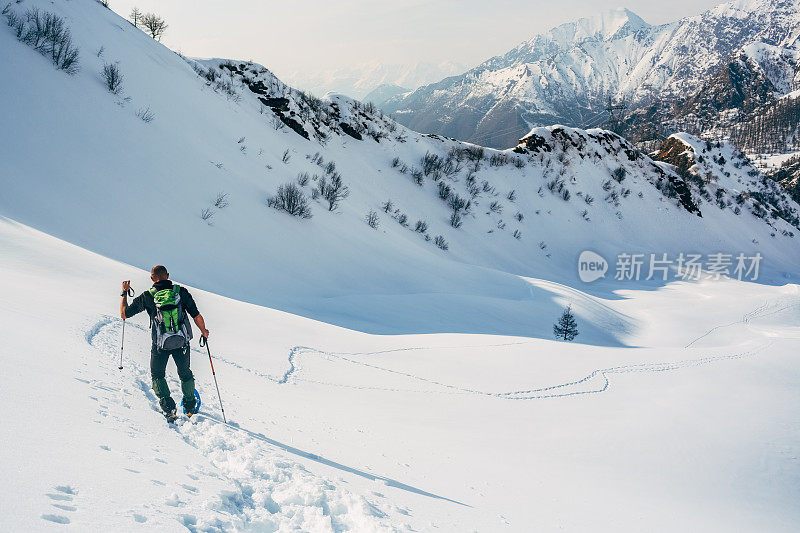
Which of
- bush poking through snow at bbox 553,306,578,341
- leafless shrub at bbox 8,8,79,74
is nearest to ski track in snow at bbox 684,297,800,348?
bush poking through snow at bbox 553,306,578,341

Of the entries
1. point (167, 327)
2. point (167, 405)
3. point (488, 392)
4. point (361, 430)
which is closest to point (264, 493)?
point (167, 405)

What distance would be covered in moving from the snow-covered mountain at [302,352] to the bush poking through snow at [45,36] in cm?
14

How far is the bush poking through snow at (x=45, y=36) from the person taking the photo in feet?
45.9

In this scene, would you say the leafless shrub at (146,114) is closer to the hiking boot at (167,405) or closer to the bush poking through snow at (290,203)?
the bush poking through snow at (290,203)

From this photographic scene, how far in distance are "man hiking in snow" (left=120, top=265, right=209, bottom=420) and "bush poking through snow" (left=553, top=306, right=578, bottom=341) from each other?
12580 millimetres

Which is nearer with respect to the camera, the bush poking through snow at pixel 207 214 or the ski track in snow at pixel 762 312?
the bush poking through snow at pixel 207 214

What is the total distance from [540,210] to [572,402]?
91.4ft

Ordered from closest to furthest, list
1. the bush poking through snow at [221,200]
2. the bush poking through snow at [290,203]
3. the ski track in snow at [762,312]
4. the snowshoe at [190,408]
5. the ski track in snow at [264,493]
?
1. the ski track in snow at [264,493]
2. the snowshoe at [190,408]
3. the bush poking through snow at [221,200]
4. the bush poking through snow at [290,203]
5. the ski track in snow at [762,312]

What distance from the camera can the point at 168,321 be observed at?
4613mm

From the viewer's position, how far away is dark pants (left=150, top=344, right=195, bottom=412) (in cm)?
437

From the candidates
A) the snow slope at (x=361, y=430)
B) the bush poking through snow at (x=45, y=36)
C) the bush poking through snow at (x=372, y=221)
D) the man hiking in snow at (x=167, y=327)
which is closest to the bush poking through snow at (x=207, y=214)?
the snow slope at (x=361, y=430)

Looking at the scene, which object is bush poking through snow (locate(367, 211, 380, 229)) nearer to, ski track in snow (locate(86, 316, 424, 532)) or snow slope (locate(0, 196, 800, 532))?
snow slope (locate(0, 196, 800, 532))

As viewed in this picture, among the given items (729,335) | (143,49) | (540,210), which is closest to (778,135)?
(540,210)

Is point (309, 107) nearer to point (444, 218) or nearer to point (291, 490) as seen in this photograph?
point (444, 218)
